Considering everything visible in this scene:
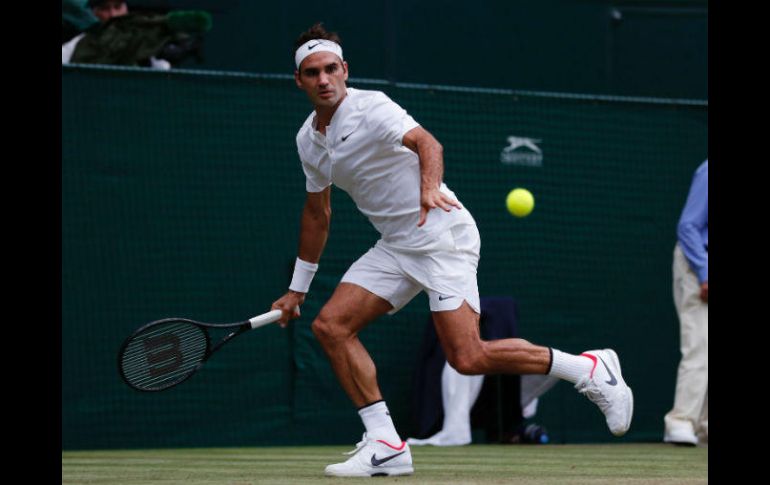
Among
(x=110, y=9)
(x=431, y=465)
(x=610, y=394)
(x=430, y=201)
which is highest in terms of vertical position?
(x=110, y=9)

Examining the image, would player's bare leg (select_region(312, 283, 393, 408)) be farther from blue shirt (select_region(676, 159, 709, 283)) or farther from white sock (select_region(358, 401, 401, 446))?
blue shirt (select_region(676, 159, 709, 283))

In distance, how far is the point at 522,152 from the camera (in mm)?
9562

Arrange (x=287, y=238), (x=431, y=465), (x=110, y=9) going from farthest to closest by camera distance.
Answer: (x=110, y=9) → (x=287, y=238) → (x=431, y=465)

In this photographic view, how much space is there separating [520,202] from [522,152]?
60 centimetres

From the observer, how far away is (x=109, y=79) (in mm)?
8578

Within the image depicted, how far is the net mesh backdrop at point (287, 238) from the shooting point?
8508 millimetres

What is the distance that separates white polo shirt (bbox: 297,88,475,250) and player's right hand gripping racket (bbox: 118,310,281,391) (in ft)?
2.21

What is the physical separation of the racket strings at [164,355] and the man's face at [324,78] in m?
1.07

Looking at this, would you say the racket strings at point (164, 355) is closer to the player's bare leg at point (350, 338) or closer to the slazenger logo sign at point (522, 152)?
the player's bare leg at point (350, 338)

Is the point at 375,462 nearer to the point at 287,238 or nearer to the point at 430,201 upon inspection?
the point at 430,201

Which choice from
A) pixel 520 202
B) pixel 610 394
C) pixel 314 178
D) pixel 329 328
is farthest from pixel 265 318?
pixel 520 202

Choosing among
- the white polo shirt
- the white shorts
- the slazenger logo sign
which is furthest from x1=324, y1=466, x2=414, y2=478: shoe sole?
the slazenger logo sign
